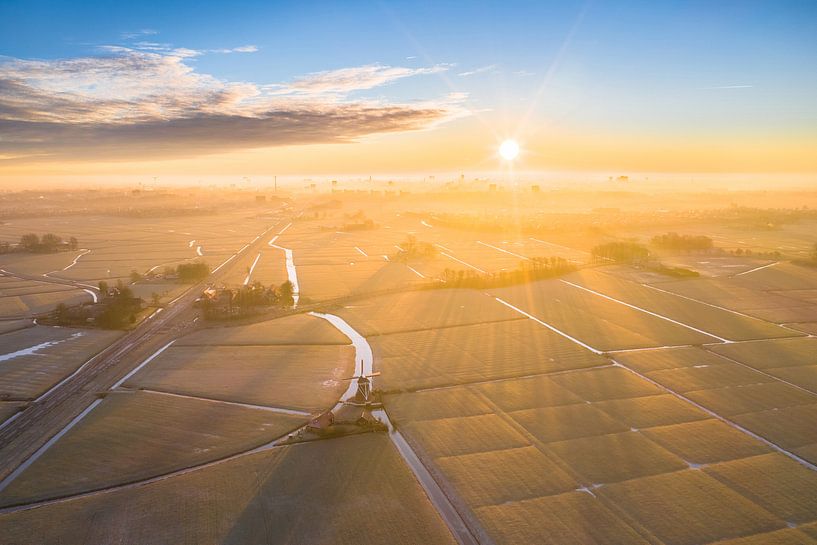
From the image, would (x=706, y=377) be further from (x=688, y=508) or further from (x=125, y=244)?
(x=125, y=244)

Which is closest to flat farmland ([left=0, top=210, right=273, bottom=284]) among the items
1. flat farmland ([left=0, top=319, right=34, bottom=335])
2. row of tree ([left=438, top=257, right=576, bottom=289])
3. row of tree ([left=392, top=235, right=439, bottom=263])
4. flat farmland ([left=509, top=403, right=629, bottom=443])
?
flat farmland ([left=0, top=319, right=34, bottom=335])

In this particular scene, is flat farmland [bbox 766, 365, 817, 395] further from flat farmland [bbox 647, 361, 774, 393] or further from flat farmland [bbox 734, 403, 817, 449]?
flat farmland [bbox 734, 403, 817, 449]

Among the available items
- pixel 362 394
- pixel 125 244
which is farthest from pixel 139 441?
pixel 125 244

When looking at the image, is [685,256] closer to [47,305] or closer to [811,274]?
[811,274]

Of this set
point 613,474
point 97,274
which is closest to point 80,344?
point 97,274

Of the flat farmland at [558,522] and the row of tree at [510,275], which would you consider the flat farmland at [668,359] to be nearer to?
the flat farmland at [558,522]
